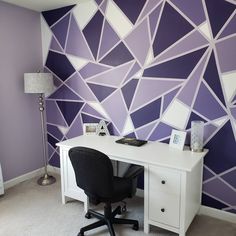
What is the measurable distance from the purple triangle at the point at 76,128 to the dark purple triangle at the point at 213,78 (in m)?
1.75

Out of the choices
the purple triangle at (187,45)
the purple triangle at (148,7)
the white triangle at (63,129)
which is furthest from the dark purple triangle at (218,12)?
the white triangle at (63,129)

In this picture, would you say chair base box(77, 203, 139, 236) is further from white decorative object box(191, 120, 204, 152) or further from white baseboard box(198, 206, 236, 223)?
white decorative object box(191, 120, 204, 152)

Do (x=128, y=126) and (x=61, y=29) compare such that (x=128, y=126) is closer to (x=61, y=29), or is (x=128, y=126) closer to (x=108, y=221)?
(x=108, y=221)

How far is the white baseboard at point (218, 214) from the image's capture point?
2.45m

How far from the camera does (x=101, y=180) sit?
1971 mm

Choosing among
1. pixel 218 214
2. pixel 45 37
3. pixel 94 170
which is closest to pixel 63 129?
pixel 45 37

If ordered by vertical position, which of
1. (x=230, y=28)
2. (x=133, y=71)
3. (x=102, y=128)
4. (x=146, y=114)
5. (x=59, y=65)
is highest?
(x=230, y=28)

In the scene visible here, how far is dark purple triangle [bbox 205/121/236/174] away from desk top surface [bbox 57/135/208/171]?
0.35 feet

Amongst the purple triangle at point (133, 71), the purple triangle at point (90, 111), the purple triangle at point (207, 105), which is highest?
the purple triangle at point (133, 71)

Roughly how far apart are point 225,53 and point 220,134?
77 cm

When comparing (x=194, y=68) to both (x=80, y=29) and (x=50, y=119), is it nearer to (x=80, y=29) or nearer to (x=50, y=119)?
(x=80, y=29)

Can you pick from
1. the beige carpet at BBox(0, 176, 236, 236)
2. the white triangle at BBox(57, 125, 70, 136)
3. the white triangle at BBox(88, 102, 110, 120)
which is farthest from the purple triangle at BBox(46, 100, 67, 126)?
the beige carpet at BBox(0, 176, 236, 236)

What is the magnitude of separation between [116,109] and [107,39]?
84cm

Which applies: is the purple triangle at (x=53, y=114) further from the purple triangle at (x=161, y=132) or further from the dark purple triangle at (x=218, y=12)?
the dark purple triangle at (x=218, y=12)
